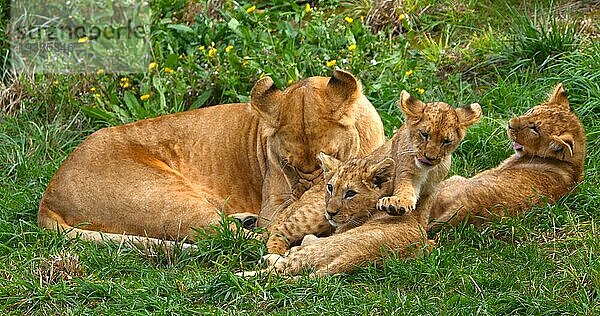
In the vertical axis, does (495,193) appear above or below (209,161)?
above

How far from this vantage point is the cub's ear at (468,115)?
20.4ft

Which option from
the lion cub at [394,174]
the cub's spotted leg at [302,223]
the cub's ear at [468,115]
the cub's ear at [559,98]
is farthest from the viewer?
the cub's ear at [559,98]

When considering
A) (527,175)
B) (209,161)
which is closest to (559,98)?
(527,175)

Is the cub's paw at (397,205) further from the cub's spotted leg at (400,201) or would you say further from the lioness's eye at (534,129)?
the lioness's eye at (534,129)

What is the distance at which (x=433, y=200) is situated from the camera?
264 inches

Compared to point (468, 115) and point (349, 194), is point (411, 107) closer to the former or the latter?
point (468, 115)

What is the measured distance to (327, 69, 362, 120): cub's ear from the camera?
6.72 m

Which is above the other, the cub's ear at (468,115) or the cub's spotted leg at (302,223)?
the cub's ear at (468,115)

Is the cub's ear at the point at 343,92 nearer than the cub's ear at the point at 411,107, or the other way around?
the cub's ear at the point at 411,107

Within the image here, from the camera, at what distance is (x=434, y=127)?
6066mm

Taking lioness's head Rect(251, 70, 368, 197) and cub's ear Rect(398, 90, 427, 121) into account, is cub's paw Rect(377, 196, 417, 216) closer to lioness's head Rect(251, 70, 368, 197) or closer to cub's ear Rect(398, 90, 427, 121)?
cub's ear Rect(398, 90, 427, 121)

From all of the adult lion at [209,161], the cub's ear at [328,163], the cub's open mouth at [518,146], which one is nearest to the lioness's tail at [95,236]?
the adult lion at [209,161]

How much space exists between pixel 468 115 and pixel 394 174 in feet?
1.70

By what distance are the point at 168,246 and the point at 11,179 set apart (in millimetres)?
2517
